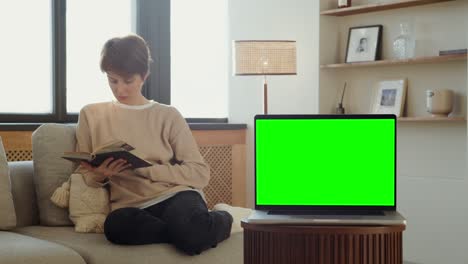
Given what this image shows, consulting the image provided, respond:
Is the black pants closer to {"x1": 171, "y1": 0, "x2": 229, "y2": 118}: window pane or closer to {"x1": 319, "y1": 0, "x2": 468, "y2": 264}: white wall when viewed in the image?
{"x1": 319, "y1": 0, "x2": 468, "y2": 264}: white wall

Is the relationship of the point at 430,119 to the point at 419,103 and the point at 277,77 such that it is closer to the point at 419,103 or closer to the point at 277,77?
the point at 419,103

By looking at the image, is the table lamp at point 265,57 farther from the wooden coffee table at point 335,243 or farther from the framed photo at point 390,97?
the wooden coffee table at point 335,243

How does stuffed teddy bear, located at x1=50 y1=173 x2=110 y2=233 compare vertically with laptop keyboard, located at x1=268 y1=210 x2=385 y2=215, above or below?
below

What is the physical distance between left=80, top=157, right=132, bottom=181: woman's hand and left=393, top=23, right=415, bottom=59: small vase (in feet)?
7.21

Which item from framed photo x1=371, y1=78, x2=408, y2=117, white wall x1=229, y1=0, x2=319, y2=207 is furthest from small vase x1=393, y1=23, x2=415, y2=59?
white wall x1=229, y1=0, x2=319, y2=207

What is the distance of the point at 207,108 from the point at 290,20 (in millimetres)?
901

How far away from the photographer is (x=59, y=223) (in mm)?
2959

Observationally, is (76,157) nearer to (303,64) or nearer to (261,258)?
(261,258)

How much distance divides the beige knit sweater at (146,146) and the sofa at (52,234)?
119 mm

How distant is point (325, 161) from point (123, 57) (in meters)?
1.40

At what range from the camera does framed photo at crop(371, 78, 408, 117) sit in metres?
4.42

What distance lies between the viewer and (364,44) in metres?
4.60

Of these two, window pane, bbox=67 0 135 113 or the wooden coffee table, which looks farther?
window pane, bbox=67 0 135 113

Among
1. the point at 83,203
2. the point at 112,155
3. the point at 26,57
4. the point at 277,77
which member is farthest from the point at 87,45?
the point at 112,155
